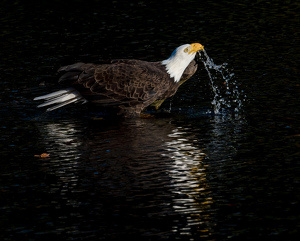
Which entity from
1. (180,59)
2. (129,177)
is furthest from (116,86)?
(129,177)

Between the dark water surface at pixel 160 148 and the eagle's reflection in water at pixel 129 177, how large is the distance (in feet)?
0.05

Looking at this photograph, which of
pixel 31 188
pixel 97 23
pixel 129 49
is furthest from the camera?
pixel 97 23

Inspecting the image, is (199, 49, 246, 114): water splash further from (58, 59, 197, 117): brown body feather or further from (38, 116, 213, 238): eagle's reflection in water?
(38, 116, 213, 238): eagle's reflection in water

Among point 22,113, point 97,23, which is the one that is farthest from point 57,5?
point 22,113

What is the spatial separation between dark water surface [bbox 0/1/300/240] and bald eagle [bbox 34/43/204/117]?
1.02ft

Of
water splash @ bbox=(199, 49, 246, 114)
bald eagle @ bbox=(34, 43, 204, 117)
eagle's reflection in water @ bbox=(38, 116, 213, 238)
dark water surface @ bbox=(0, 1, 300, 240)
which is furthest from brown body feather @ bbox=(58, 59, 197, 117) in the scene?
water splash @ bbox=(199, 49, 246, 114)

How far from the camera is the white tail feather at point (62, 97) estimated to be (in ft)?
37.7

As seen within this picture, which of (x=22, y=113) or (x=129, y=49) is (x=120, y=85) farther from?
(x=129, y=49)

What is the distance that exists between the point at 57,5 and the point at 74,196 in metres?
14.2

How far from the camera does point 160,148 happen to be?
940cm

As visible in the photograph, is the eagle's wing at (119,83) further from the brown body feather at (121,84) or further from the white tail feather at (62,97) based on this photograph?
the white tail feather at (62,97)

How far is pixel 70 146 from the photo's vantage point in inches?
381

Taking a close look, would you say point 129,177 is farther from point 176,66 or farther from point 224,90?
point 224,90

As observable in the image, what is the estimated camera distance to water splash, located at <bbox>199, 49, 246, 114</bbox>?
1160 cm
